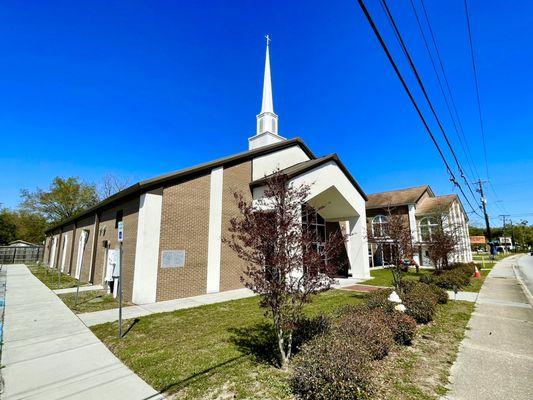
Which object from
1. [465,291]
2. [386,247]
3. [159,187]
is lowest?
[465,291]

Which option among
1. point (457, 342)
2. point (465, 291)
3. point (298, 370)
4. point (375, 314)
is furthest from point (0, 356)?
point (465, 291)

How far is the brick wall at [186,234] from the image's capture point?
461 inches

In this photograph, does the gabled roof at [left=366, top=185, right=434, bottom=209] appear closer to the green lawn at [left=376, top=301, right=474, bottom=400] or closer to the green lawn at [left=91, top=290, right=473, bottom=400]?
the green lawn at [left=91, top=290, right=473, bottom=400]

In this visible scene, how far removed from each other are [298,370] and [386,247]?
30.4ft

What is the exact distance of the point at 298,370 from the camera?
4312 mm

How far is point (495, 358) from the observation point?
5.73 meters

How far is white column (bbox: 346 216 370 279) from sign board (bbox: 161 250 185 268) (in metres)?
12.4

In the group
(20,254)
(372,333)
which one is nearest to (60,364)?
(372,333)

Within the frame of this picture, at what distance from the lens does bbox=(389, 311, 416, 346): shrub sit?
642 cm

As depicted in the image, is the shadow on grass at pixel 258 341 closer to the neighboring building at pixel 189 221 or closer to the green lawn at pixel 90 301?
the neighboring building at pixel 189 221

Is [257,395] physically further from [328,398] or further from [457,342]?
[457,342]

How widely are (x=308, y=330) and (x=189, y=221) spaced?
8149 mm

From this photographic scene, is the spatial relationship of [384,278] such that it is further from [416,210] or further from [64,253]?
[64,253]

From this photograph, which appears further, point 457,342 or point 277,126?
point 277,126
